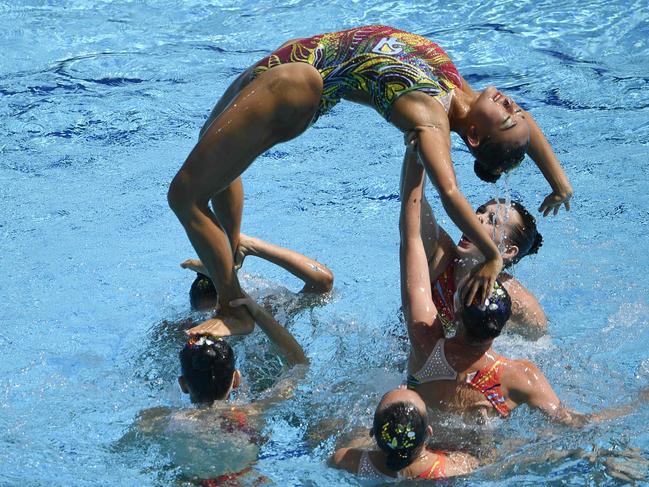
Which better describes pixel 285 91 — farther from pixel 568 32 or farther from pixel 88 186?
pixel 568 32

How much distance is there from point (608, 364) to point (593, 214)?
2146 mm

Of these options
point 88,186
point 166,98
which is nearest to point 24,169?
point 88,186

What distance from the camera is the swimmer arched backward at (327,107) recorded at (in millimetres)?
4164

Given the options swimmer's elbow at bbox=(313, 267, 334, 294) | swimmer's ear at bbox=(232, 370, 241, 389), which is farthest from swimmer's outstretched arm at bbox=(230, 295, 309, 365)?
swimmer's elbow at bbox=(313, 267, 334, 294)

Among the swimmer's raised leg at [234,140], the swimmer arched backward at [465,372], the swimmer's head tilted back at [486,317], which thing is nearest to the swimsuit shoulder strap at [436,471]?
the swimmer arched backward at [465,372]

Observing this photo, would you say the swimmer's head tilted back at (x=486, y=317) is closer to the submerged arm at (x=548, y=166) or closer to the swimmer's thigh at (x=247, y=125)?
the submerged arm at (x=548, y=166)

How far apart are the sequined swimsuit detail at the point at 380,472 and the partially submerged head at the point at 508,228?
1336mm

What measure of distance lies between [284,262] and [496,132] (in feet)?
5.38

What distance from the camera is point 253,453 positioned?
4188mm

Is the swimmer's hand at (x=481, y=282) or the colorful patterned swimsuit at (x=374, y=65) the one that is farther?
the colorful patterned swimsuit at (x=374, y=65)

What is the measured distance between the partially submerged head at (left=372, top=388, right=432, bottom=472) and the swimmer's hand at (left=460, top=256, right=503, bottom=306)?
1.70 ft

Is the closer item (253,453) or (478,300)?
(478,300)

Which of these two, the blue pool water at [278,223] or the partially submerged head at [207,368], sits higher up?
the partially submerged head at [207,368]

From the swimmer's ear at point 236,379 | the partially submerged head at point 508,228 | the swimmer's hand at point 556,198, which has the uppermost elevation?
the swimmer's hand at point 556,198
